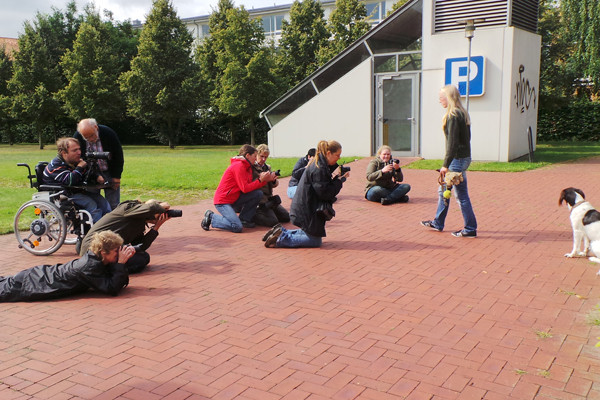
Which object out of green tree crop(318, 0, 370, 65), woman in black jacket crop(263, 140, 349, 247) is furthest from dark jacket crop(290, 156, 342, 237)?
green tree crop(318, 0, 370, 65)

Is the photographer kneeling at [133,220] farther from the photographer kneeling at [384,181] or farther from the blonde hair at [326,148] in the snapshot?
the photographer kneeling at [384,181]

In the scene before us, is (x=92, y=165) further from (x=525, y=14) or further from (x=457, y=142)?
(x=525, y=14)

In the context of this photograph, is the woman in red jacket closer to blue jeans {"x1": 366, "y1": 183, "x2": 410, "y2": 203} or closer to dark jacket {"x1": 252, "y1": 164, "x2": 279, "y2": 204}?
dark jacket {"x1": 252, "y1": 164, "x2": 279, "y2": 204}

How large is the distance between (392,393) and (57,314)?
3166 millimetres

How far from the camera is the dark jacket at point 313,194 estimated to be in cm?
697

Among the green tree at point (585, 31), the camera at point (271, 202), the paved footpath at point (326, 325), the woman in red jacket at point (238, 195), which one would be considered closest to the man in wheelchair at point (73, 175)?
the paved footpath at point (326, 325)

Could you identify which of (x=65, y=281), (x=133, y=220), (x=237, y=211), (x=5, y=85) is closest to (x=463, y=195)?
(x=237, y=211)

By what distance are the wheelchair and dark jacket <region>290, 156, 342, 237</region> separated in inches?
106

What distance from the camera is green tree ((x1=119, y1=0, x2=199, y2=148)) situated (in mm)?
32188

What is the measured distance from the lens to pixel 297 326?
4.61 meters

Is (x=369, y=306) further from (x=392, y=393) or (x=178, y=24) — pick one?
(x=178, y=24)

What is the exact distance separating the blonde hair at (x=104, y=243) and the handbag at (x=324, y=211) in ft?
8.78

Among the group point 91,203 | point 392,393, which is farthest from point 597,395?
point 91,203

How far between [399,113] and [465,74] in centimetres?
294
